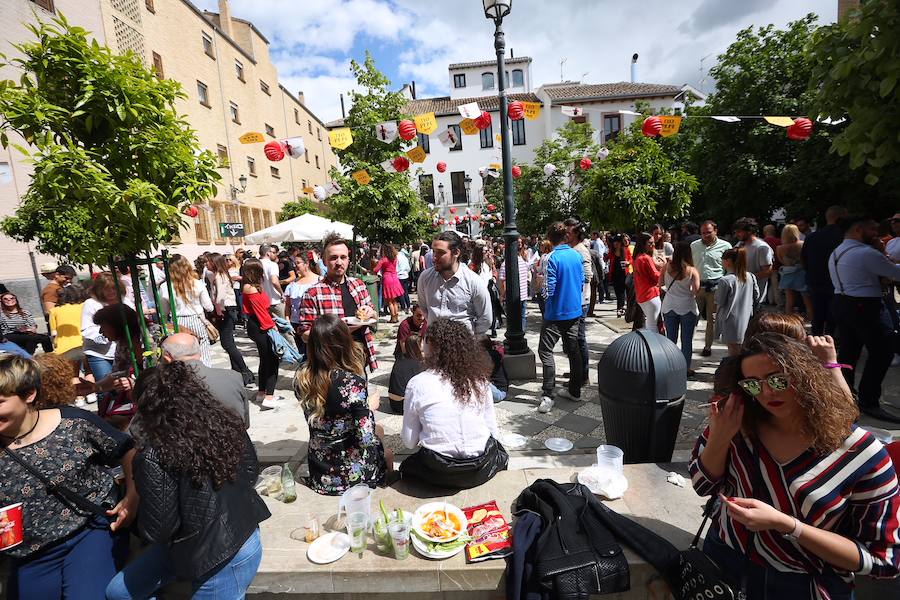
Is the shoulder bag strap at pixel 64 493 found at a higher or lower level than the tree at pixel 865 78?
lower

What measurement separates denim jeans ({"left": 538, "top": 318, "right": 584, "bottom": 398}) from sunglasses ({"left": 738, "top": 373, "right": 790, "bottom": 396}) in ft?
10.1

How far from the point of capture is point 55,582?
2.08 m

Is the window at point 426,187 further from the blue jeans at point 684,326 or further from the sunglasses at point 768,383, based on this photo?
the sunglasses at point 768,383

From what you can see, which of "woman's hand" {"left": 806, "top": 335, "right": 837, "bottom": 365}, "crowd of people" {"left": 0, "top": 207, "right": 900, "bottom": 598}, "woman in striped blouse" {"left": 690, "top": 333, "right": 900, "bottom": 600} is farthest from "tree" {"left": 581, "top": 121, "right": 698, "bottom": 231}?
"woman in striped blouse" {"left": 690, "top": 333, "right": 900, "bottom": 600}

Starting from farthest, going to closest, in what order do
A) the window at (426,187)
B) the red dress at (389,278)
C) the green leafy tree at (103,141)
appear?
the window at (426,187)
the red dress at (389,278)
the green leafy tree at (103,141)

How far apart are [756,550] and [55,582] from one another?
10.2 feet

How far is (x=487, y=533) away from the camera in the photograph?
2363 millimetres

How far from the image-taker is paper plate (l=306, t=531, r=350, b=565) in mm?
2304

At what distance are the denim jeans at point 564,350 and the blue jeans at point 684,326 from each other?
4.40 feet

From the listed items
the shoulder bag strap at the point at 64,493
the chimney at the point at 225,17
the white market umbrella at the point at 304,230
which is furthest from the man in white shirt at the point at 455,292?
the chimney at the point at 225,17

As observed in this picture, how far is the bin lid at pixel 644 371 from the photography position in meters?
3.03

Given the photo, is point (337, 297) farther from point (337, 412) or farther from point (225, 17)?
point (225, 17)

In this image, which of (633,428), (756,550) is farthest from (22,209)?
(756,550)

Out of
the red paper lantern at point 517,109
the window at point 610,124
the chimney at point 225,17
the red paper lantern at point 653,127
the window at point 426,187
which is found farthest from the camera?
the window at point 610,124
